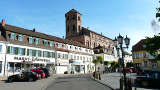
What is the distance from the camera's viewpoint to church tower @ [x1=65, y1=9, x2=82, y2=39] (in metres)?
67.0

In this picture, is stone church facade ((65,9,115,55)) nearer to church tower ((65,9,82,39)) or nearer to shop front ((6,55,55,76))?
church tower ((65,9,82,39))

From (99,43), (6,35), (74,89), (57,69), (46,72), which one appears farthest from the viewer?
(99,43)

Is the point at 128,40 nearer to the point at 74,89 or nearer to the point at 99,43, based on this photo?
the point at 74,89

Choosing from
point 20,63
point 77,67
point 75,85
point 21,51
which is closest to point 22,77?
point 75,85

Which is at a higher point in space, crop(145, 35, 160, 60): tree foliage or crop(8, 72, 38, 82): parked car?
crop(145, 35, 160, 60): tree foliage

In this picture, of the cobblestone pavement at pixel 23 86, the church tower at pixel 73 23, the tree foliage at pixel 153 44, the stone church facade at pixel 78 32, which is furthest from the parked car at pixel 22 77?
the church tower at pixel 73 23

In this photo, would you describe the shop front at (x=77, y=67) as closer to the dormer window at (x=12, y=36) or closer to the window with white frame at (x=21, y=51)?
the window with white frame at (x=21, y=51)

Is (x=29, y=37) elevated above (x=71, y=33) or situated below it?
below

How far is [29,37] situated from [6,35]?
530cm

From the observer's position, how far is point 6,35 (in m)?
30.0

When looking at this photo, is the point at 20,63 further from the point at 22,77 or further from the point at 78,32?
the point at 78,32

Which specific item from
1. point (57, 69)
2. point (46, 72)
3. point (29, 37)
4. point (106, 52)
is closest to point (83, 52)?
point (57, 69)

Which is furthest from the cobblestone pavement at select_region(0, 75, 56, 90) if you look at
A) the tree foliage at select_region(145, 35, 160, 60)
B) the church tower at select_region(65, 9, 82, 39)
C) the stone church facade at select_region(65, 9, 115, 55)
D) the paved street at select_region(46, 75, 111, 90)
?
the church tower at select_region(65, 9, 82, 39)

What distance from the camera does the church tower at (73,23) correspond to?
6700cm
